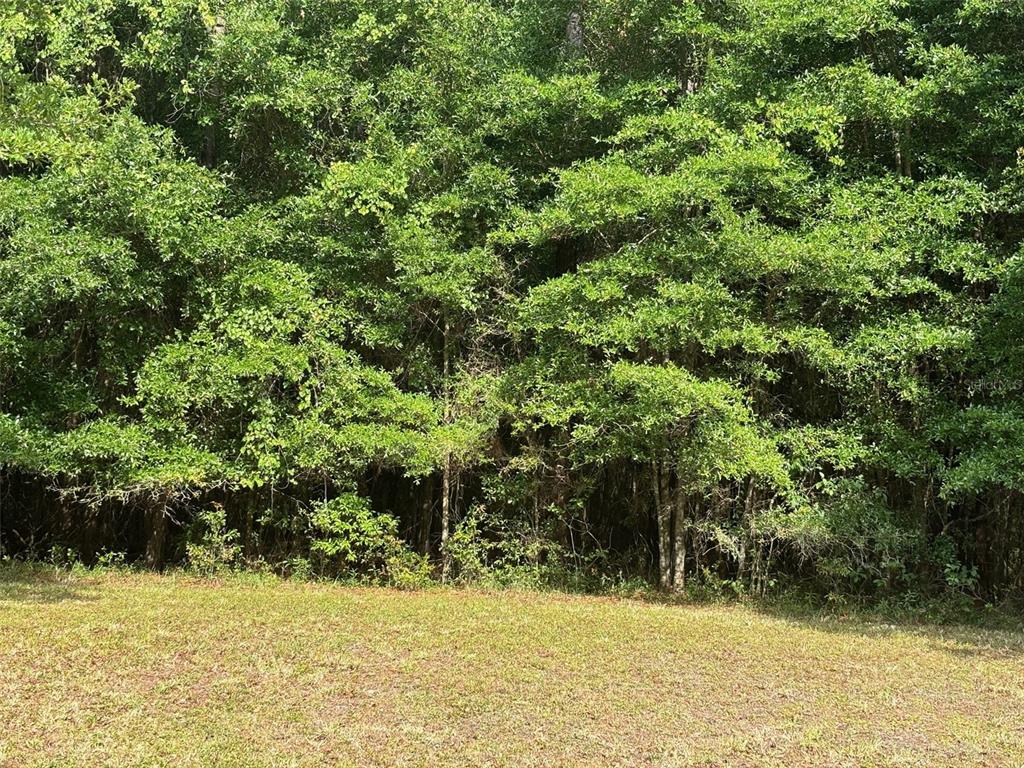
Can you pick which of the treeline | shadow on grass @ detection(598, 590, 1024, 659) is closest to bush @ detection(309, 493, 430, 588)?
the treeline

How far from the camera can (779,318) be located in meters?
10.1

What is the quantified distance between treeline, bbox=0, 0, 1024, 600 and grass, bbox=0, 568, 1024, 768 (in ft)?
6.81

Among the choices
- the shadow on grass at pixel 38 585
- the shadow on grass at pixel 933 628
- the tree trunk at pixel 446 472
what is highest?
the tree trunk at pixel 446 472

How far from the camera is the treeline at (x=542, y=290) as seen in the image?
9.52m

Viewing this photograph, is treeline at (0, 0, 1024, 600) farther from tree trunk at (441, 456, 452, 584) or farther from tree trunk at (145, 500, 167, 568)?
tree trunk at (145, 500, 167, 568)

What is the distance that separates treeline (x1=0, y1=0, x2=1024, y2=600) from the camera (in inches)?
375

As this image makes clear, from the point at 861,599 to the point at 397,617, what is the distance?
236 inches

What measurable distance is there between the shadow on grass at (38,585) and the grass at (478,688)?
0.11 meters

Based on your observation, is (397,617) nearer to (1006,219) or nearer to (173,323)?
(173,323)

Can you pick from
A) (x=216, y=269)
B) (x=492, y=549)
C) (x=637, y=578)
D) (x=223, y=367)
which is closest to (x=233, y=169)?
(x=216, y=269)

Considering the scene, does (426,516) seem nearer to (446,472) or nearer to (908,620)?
(446,472)

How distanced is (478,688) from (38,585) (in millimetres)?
6743

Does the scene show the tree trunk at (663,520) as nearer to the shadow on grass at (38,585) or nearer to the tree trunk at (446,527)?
the tree trunk at (446,527)

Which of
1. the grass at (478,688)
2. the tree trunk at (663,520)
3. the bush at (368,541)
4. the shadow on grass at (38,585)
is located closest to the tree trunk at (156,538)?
the shadow on grass at (38,585)
